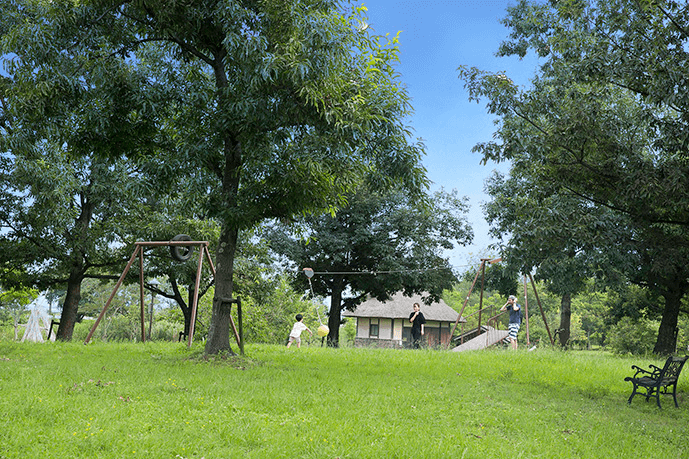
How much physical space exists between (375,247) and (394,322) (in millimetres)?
16493

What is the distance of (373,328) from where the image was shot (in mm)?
42500

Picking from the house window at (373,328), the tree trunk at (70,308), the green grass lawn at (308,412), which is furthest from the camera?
the house window at (373,328)

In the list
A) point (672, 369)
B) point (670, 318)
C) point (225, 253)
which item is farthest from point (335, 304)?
point (672, 369)

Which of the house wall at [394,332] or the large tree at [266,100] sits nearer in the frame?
the large tree at [266,100]

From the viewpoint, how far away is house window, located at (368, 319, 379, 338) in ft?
139

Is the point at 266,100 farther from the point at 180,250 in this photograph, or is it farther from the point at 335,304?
the point at 335,304

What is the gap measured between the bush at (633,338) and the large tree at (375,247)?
957 centimetres

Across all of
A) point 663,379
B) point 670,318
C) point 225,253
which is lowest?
point 663,379

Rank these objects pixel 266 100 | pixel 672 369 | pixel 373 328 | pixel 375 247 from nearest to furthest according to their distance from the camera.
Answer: pixel 672 369 → pixel 266 100 → pixel 375 247 → pixel 373 328

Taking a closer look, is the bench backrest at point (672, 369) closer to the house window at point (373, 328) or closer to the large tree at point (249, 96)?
the large tree at point (249, 96)

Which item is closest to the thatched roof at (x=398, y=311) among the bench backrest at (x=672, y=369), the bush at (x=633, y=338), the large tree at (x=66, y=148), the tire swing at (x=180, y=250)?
the bush at (x=633, y=338)

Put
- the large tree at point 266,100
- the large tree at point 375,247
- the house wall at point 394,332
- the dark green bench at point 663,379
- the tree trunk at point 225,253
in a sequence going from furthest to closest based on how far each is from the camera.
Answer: the house wall at point 394,332 → the large tree at point 375,247 → the tree trunk at point 225,253 → the large tree at point 266,100 → the dark green bench at point 663,379

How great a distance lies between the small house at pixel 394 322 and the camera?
41469mm

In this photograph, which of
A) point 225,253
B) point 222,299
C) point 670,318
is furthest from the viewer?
point 670,318
